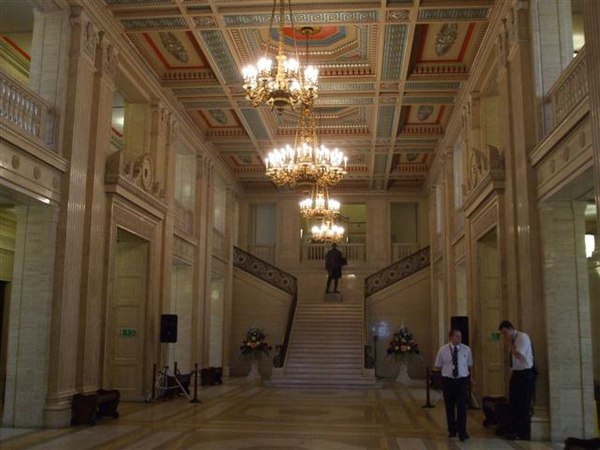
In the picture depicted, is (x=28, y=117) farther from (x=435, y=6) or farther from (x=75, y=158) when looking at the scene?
(x=435, y=6)

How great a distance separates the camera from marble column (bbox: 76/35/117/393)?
984cm

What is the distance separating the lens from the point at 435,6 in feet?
32.8

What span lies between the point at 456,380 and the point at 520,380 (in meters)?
0.76

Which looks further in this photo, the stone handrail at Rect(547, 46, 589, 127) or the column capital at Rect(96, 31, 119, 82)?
the column capital at Rect(96, 31, 119, 82)

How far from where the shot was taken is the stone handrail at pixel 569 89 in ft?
24.3

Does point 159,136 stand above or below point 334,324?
above

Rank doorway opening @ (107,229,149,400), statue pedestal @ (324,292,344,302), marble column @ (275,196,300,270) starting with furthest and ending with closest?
marble column @ (275,196,300,270) → statue pedestal @ (324,292,344,302) → doorway opening @ (107,229,149,400)

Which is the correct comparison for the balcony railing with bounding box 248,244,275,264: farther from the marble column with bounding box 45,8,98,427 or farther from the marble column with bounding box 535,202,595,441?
the marble column with bounding box 535,202,595,441

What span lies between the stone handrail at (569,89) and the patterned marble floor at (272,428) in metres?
3.94

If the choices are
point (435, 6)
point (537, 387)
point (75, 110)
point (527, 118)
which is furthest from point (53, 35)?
point (537, 387)

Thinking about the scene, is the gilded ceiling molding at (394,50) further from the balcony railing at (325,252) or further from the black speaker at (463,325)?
the balcony railing at (325,252)

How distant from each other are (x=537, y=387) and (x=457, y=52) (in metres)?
6.26

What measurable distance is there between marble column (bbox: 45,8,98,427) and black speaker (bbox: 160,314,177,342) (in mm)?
3250

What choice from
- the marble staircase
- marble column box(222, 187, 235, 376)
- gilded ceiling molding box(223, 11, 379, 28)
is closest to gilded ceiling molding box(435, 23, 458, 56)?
gilded ceiling molding box(223, 11, 379, 28)
